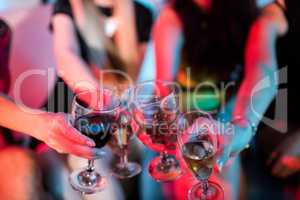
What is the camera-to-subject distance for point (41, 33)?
135 centimetres

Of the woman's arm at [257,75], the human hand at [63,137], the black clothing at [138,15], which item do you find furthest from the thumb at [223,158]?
the black clothing at [138,15]

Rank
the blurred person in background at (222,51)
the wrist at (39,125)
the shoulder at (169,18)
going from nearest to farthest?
the wrist at (39,125) < the blurred person in background at (222,51) < the shoulder at (169,18)

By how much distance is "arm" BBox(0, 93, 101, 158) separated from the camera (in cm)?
96

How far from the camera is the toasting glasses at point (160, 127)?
1.01 meters

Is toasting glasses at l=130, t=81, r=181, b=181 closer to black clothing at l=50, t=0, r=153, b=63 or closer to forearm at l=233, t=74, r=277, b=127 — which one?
forearm at l=233, t=74, r=277, b=127

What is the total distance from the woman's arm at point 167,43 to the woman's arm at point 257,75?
188 mm

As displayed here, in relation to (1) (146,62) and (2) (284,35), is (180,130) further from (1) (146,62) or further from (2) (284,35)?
(2) (284,35)

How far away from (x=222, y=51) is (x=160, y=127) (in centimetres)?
44

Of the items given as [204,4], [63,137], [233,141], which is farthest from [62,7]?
[233,141]

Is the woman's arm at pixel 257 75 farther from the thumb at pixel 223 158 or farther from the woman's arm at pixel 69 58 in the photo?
the woman's arm at pixel 69 58

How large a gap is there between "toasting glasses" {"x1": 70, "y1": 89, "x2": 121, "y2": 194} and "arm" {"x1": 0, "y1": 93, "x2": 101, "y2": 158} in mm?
19

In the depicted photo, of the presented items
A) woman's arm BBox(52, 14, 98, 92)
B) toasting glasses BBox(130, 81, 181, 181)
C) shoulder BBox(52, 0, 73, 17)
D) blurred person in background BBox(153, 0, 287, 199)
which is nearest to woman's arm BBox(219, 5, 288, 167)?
blurred person in background BBox(153, 0, 287, 199)

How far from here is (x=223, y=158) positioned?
950mm

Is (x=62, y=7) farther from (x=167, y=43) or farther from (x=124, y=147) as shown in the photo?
(x=124, y=147)
